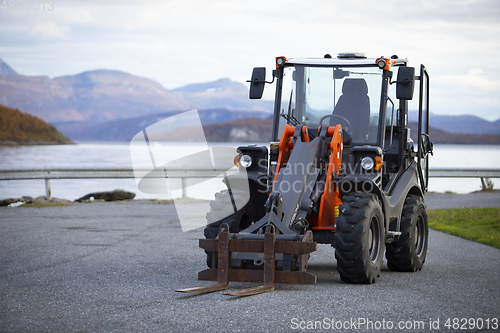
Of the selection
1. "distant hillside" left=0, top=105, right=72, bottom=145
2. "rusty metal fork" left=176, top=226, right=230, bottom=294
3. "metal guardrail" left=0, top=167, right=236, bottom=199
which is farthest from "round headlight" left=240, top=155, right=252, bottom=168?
"distant hillside" left=0, top=105, right=72, bottom=145

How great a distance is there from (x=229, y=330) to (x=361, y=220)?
2651mm

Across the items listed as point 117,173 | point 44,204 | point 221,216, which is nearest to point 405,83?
point 221,216

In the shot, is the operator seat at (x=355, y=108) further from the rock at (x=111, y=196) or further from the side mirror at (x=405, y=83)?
the rock at (x=111, y=196)

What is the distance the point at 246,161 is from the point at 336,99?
1750 mm

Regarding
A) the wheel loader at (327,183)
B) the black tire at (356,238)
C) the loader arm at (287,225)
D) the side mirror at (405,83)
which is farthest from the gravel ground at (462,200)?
the black tire at (356,238)

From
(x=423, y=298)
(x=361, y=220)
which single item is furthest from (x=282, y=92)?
(x=423, y=298)

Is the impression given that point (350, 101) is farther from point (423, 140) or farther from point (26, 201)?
point (26, 201)

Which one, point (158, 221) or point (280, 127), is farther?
point (158, 221)

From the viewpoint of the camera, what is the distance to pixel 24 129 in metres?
118

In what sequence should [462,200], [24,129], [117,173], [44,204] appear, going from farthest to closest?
[24,129]
[117,173]
[462,200]
[44,204]

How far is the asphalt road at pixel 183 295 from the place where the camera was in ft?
19.3

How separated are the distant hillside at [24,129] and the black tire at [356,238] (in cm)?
11267

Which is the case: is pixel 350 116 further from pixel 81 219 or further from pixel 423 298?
pixel 81 219

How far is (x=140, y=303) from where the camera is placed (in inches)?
264
